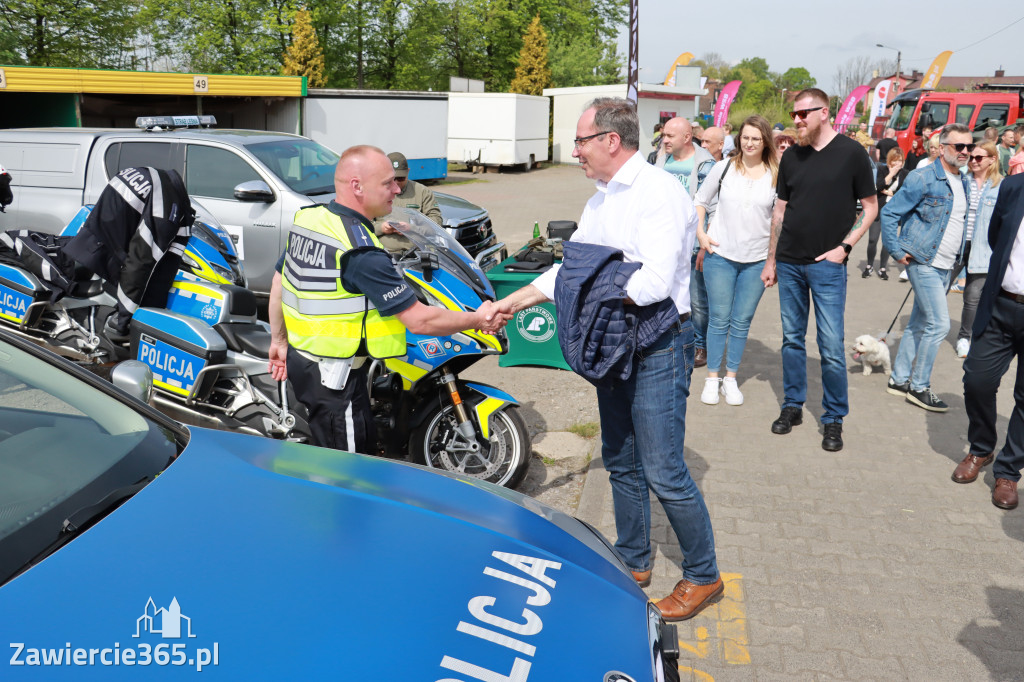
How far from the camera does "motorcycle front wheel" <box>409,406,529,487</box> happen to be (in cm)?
435

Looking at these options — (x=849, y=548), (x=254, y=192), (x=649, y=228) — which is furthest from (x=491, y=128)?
(x=649, y=228)

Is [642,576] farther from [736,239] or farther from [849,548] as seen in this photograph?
[736,239]

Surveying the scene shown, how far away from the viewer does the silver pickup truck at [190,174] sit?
784 centimetres

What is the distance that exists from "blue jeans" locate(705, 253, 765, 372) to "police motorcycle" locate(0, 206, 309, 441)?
10.3 ft

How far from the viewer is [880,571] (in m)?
3.89

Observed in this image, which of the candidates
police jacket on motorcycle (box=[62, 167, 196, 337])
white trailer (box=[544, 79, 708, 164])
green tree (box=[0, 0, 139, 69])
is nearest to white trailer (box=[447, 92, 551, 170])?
white trailer (box=[544, 79, 708, 164])

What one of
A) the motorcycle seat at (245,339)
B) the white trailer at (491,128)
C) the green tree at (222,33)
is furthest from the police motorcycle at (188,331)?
the green tree at (222,33)

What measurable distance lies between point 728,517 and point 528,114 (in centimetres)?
2775

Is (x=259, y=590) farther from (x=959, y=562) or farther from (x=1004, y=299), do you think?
(x=1004, y=299)

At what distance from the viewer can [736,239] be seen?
584 cm

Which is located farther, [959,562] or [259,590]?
[959,562]

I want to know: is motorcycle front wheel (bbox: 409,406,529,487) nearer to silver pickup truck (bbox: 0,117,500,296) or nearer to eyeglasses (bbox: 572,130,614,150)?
eyeglasses (bbox: 572,130,614,150)

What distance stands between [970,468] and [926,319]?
5.07 ft

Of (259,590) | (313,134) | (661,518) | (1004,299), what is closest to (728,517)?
(661,518)
